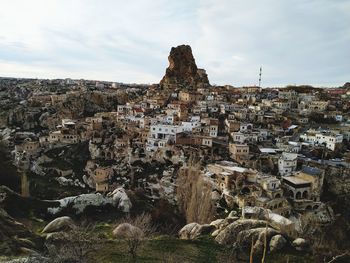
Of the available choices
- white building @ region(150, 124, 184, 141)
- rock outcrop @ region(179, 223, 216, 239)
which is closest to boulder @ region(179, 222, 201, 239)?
rock outcrop @ region(179, 223, 216, 239)

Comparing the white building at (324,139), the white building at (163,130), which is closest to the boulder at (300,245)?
the white building at (163,130)

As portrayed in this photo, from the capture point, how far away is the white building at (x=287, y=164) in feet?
123

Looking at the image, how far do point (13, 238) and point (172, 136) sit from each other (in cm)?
3605

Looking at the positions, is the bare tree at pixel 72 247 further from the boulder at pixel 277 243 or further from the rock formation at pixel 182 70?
the rock formation at pixel 182 70

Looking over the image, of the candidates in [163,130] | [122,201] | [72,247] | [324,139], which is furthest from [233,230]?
[324,139]

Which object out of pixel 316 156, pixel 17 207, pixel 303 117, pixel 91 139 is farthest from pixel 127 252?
pixel 303 117

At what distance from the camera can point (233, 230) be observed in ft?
47.3

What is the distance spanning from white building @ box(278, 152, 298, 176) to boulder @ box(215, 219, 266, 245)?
23939mm

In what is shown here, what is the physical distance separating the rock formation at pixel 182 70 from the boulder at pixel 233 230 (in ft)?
241

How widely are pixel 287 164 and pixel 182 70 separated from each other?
5780cm

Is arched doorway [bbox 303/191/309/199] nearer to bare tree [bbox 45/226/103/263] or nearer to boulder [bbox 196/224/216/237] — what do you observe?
boulder [bbox 196/224/216/237]

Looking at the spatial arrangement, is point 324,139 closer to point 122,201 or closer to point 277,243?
point 122,201

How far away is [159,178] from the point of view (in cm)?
3988

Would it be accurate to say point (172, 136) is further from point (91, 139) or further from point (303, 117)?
point (303, 117)
